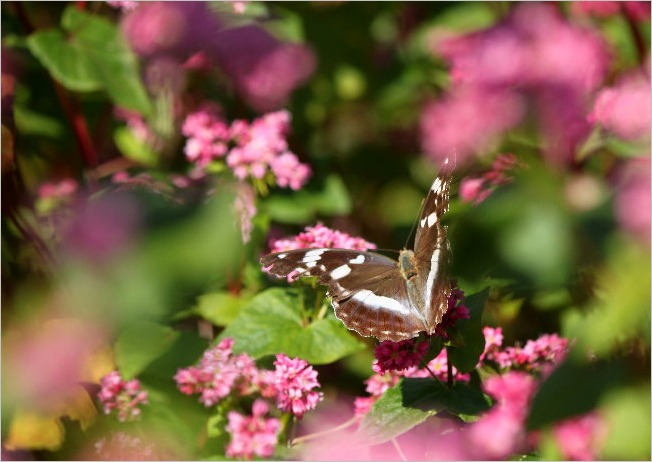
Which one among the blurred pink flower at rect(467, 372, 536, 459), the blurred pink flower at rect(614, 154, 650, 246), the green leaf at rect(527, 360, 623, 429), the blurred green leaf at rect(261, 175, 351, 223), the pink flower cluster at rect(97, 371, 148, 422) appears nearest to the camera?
the green leaf at rect(527, 360, 623, 429)

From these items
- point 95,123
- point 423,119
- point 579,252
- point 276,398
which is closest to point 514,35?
point 423,119

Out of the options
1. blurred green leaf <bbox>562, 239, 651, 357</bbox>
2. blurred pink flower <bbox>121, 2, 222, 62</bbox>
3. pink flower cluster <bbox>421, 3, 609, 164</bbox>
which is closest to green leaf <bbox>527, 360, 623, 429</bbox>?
blurred green leaf <bbox>562, 239, 651, 357</bbox>

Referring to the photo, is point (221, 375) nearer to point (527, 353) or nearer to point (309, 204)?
point (527, 353)

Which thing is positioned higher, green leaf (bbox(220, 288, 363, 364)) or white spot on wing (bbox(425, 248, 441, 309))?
white spot on wing (bbox(425, 248, 441, 309))

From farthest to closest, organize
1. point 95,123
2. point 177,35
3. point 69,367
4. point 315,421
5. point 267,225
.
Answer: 1. point 95,123
2. point 177,35
3. point 267,225
4. point 69,367
5. point 315,421

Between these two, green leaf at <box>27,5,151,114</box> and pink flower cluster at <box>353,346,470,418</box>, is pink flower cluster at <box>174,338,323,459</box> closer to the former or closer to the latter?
pink flower cluster at <box>353,346,470,418</box>

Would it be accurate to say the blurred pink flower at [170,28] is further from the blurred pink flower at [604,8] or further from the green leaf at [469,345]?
the green leaf at [469,345]

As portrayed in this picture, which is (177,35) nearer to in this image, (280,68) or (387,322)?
→ (280,68)
